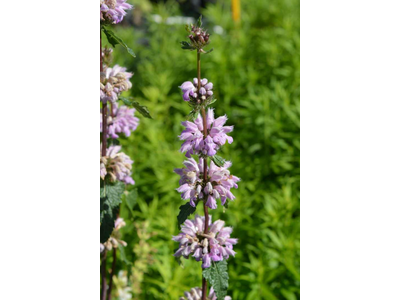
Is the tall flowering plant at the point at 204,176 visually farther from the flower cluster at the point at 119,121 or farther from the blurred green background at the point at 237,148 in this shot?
the blurred green background at the point at 237,148

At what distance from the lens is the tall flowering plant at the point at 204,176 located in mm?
1297

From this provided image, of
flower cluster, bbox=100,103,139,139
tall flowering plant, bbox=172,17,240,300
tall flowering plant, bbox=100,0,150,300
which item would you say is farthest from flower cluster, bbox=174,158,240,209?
flower cluster, bbox=100,103,139,139

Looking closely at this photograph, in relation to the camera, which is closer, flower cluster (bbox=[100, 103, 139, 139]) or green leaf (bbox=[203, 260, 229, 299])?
green leaf (bbox=[203, 260, 229, 299])

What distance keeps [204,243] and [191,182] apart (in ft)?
0.71

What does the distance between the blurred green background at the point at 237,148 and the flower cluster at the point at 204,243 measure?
0.53 meters

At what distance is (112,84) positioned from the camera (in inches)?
63.2

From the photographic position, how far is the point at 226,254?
146cm

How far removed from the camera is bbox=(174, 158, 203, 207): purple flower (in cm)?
136

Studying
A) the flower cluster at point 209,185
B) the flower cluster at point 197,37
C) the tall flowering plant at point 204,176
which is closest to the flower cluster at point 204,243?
the tall flowering plant at point 204,176

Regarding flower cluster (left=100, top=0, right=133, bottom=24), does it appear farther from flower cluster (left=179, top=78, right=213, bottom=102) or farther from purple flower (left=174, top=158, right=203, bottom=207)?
purple flower (left=174, top=158, right=203, bottom=207)

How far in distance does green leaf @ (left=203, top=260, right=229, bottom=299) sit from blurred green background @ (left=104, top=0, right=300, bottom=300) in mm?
628

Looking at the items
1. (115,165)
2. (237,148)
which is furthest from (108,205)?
(237,148)
